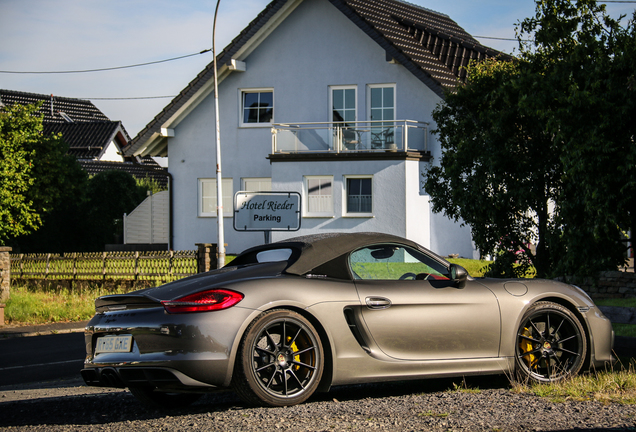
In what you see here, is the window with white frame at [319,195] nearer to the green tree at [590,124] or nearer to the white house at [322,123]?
the white house at [322,123]

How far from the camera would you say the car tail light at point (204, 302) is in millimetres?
5336

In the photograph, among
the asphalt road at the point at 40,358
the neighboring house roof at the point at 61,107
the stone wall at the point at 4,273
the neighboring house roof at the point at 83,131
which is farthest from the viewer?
the neighboring house roof at the point at 61,107

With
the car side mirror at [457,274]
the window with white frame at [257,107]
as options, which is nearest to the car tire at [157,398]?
the car side mirror at [457,274]

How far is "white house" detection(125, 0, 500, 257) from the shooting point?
2673 cm

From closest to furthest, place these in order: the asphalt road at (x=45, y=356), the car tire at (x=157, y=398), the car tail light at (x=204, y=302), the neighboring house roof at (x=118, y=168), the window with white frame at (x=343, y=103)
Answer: the car tail light at (x=204, y=302) < the car tire at (x=157, y=398) < the asphalt road at (x=45, y=356) < the window with white frame at (x=343, y=103) < the neighboring house roof at (x=118, y=168)

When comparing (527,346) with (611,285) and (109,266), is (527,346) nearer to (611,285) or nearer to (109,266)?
(611,285)

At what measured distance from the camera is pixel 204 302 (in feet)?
17.5

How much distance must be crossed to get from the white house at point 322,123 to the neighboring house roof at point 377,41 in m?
0.05

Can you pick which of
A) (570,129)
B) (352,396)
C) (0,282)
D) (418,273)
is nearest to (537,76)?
(570,129)

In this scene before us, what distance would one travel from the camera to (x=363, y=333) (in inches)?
228

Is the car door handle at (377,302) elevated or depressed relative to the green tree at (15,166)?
depressed

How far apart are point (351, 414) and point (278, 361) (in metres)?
0.67

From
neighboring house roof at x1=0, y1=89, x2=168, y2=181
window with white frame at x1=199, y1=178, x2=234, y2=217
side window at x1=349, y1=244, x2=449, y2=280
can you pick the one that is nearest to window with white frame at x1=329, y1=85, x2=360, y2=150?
window with white frame at x1=199, y1=178, x2=234, y2=217

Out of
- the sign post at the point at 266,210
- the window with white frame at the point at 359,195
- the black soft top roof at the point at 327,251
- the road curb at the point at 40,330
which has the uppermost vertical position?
the window with white frame at the point at 359,195
